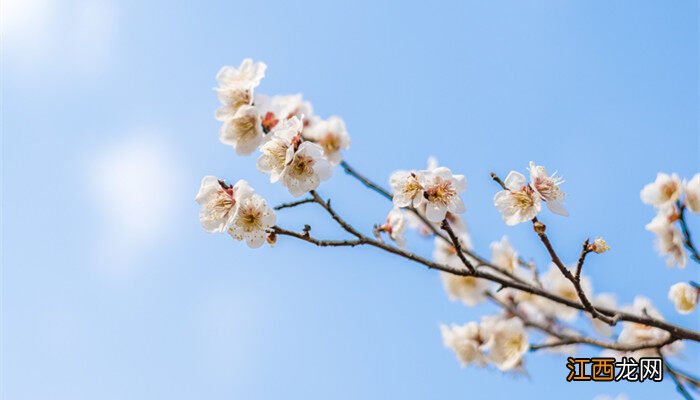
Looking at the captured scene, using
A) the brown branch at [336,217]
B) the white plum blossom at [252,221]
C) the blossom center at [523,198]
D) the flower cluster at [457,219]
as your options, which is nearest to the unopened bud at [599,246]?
the flower cluster at [457,219]

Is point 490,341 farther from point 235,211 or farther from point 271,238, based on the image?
point 235,211

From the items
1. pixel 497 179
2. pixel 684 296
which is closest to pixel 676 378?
pixel 684 296

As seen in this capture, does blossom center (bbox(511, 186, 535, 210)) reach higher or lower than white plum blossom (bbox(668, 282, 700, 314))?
lower

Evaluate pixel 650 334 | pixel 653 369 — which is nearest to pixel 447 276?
pixel 650 334

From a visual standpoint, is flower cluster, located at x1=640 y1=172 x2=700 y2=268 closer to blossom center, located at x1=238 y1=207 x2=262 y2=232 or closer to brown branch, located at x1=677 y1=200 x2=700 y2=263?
brown branch, located at x1=677 y1=200 x2=700 y2=263

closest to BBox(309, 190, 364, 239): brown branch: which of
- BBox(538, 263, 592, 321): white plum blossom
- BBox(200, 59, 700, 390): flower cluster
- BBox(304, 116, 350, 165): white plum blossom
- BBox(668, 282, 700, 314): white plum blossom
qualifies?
BBox(200, 59, 700, 390): flower cluster

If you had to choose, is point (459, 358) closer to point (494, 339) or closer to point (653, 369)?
point (494, 339)
